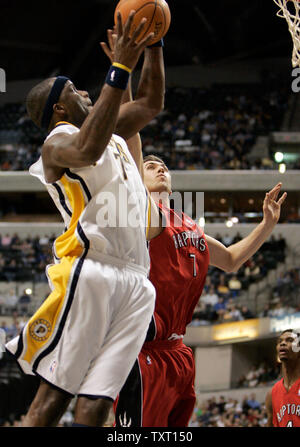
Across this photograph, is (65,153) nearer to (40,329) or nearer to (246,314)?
(40,329)

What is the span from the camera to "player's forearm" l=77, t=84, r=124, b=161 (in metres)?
2.77

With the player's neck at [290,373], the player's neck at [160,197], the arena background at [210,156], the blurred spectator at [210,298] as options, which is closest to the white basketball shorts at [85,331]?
the player's neck at [160,197]

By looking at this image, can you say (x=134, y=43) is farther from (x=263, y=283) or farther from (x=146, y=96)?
(x=263, y=283)

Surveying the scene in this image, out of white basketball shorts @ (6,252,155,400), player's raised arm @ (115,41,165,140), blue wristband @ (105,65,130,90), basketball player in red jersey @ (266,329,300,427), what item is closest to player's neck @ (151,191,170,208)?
player's raised arm @ (115,41,165,140)

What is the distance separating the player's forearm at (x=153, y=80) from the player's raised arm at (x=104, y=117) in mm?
612

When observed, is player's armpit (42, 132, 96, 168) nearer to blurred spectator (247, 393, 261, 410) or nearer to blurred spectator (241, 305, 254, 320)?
blurred spectator (247, 393, 261, 410)

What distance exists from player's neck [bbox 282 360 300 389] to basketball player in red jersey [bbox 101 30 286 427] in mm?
1939

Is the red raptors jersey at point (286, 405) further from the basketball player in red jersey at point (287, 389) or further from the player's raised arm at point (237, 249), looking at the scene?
the player's raised arm at point (237, 249)

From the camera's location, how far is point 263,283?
1697cm

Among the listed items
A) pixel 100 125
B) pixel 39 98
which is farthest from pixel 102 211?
pixel 39 98

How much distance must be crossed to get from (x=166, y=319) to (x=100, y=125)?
5.47ft

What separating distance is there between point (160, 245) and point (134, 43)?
63.5 inches

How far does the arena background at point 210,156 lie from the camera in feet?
52.0

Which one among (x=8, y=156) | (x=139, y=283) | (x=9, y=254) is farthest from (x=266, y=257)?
(x=139, y=283)
